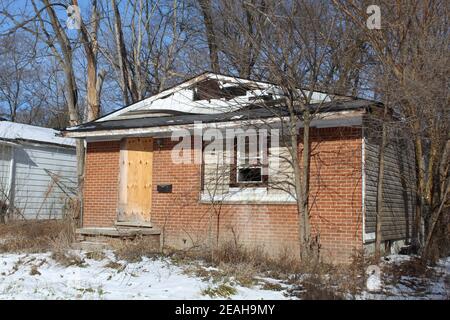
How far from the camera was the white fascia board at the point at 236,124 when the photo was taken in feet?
33.1

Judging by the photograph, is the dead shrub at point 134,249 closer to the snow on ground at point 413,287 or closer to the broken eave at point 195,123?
the broken eave at point 195,123

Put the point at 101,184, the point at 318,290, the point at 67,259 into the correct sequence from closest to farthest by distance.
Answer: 1. the point at 318,290
2. the point at 67,259
3. the point at 101,184

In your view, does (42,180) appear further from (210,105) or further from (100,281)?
(100,281)

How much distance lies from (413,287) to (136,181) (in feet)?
23.5

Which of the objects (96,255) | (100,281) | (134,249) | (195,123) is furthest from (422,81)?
(96,255)

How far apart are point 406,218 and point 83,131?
8.26m

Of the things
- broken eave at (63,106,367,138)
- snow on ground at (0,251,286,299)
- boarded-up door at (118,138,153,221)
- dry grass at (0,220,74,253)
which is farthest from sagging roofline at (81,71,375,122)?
snow on ground at (0,251,286,299)

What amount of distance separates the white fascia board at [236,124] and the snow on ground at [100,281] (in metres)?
3.05

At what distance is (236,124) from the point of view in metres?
11.0

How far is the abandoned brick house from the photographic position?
34.3 ft

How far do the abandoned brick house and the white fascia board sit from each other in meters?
0.02

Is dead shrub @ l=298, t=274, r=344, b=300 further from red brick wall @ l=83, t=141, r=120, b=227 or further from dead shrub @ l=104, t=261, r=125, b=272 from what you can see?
red brick wall @ l=83, t=141, r=120, b=227

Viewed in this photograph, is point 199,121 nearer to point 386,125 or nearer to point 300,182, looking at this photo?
point 300,182
